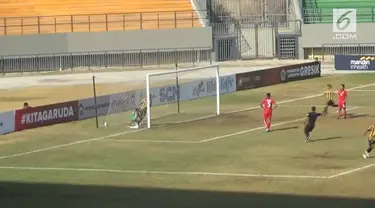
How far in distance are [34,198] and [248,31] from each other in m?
51.5

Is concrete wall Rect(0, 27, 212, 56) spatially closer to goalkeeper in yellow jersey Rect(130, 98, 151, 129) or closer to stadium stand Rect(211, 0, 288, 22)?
stadium stand Rect(211, 0, 288, 22)

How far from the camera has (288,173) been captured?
90.5 ft

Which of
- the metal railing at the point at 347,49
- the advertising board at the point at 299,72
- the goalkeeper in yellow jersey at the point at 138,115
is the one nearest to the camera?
the goalkeeper in yellow jersey at the point at 138,115

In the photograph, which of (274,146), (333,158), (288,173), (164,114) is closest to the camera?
(288,173)

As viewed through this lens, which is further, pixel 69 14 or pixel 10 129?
pixel 69 14

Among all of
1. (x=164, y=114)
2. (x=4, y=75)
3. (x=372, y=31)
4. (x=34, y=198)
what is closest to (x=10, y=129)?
(x=164, y=114)

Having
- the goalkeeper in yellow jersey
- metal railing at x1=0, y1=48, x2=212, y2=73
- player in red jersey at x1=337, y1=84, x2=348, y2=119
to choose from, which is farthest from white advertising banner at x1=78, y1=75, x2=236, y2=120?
metal railing at x1=0, y1=48, x2=212, y2=73

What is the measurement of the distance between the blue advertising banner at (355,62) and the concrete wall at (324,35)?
7.51 meters

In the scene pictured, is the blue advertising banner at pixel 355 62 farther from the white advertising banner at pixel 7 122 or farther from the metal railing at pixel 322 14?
the white advertising banner at pixel 7 122

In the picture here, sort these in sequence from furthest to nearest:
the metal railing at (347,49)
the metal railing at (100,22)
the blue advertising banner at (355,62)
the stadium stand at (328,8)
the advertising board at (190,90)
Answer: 1. the stadium stand at (328,8)
2. the metal railing at (347,49)
3. the metal railing at (100,22)
4. the blue advertising banner at (355,62)
5. the advertising board at (190,90)

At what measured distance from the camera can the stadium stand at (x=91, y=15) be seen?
233 feet

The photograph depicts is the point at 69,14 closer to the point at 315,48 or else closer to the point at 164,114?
the point at 315,48

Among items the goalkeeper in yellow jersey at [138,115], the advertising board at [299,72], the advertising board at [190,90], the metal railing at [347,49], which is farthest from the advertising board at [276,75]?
the goalkeeper in yellow jersey at [138,115]

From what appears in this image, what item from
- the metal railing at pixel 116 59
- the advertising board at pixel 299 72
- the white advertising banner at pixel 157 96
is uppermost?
the metal railing at pixel 116 59
